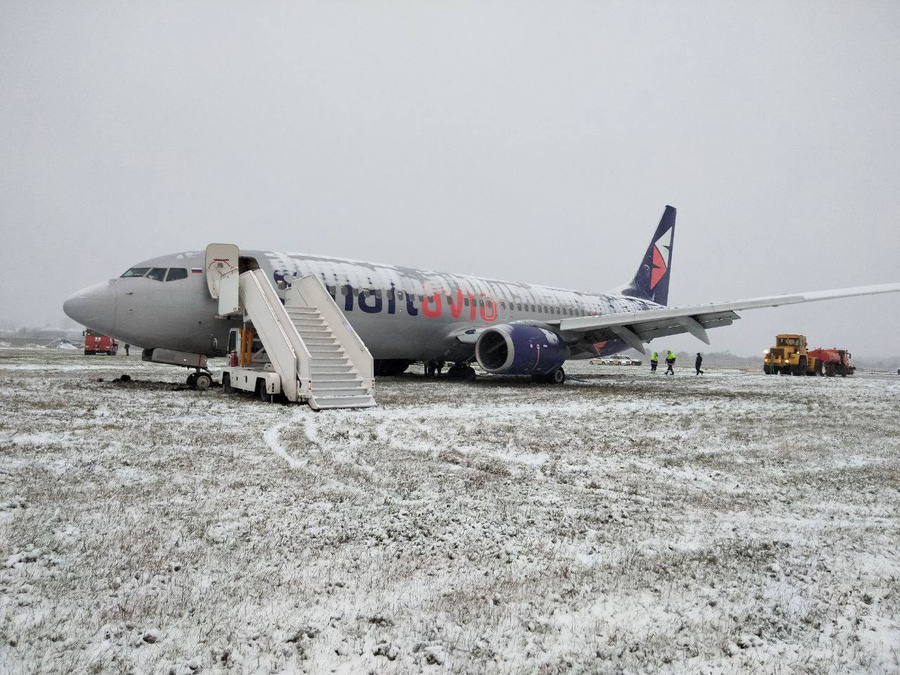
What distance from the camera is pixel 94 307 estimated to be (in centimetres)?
1041

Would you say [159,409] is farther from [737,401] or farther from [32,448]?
[737,401]

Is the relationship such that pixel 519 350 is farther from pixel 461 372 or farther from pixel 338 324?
pixel 338 324

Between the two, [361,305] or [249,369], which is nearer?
[249,369]

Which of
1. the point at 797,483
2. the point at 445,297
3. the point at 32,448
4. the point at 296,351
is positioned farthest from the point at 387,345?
the point at 797,483

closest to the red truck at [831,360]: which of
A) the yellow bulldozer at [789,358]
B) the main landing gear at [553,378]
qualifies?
the yellow bulldozer at [789,358]

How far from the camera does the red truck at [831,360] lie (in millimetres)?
30859

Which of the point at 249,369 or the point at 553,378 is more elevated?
the point at 249,369

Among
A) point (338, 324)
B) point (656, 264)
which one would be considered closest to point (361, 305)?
point (338, 324)

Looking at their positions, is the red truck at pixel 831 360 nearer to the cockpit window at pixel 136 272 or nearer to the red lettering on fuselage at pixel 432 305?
the red lettering on fuselage at pixel 432 305

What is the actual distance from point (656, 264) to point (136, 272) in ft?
70.2

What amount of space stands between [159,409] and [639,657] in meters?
7.31

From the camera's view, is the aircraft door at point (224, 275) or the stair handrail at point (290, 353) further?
the aircraft door at point (224, 275)

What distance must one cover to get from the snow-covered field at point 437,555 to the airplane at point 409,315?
547 centimetres

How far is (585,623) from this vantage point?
2.13 meters
